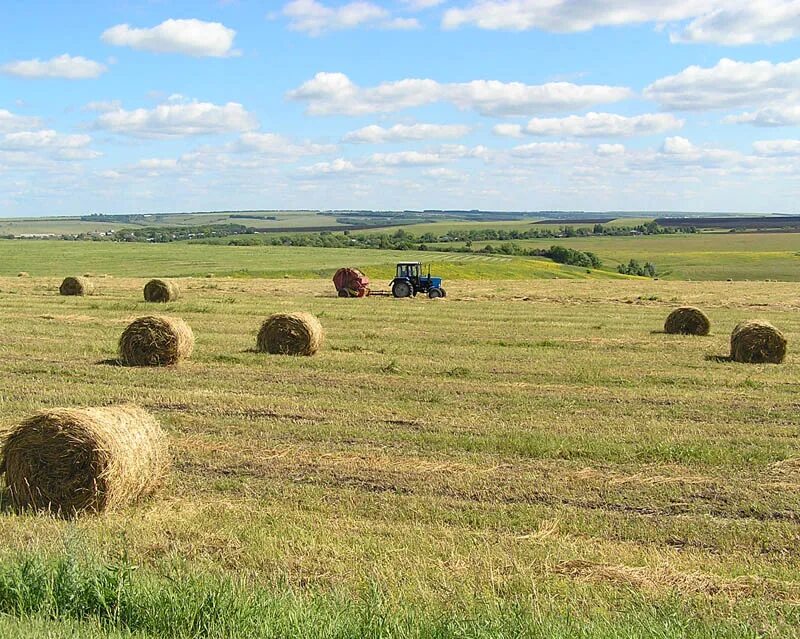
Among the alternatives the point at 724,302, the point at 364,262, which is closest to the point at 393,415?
the point at 724,302

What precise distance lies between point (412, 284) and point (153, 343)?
61.6 feet

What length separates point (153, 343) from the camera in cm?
1566

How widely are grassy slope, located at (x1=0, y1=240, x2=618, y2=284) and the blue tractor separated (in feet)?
49.7

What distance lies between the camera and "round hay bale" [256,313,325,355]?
17.2 meters

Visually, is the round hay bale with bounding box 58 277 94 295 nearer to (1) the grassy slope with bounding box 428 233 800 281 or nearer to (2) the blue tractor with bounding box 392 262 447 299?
(2) the blue tractor with bounding box 392 262 447 299

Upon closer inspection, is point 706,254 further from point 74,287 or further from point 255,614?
point 255,614

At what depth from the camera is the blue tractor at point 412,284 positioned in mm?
33625

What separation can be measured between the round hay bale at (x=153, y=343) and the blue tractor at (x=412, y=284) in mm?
17924

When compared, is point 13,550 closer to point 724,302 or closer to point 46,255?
point 724,302

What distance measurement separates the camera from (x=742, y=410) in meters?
12.2

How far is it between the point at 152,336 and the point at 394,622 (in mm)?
11635

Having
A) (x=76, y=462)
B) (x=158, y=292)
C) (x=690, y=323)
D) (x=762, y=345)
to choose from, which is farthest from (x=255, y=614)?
(x=158, y=292)

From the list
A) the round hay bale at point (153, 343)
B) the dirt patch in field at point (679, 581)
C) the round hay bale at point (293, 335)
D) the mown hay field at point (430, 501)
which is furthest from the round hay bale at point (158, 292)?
the dirt patch in field at point (679, 581)

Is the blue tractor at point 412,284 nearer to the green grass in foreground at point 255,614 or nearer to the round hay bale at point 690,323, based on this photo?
the round hay bale at point 690,323
